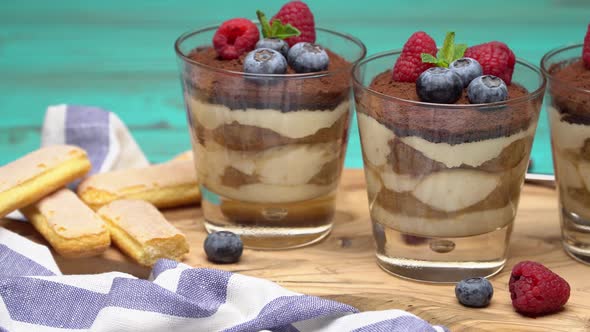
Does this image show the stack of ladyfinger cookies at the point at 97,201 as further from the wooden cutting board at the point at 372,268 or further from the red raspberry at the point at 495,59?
the red raspberry at the point at 495,59

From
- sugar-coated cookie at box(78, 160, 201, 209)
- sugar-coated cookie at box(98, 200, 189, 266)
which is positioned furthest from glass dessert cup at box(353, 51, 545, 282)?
sugar-coated cookie at box(78, 160, 201, 209)

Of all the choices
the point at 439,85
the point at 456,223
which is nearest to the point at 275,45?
the point at 439,85

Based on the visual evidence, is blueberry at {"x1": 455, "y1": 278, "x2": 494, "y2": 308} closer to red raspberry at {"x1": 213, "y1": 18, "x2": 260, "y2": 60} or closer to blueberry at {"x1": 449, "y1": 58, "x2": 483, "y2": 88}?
blueberry at {"x1": 449, "y1": 58, "x2": 483, "y2": 88}

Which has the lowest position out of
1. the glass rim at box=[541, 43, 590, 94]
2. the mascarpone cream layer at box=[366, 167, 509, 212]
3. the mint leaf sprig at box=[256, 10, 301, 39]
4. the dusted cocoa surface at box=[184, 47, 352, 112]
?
the mascarpone cream layer at box=[366, 167, 509, 212]

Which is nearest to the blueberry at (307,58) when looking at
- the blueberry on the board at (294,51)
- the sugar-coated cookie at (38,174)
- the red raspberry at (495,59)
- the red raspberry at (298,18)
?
the blueberry on the board at (294,51)

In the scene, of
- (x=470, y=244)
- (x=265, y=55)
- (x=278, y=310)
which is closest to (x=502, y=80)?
(x=470, y=244)

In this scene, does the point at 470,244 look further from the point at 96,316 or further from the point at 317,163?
the point at 96,316

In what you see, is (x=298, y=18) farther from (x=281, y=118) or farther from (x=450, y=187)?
(x=450, y=187)
